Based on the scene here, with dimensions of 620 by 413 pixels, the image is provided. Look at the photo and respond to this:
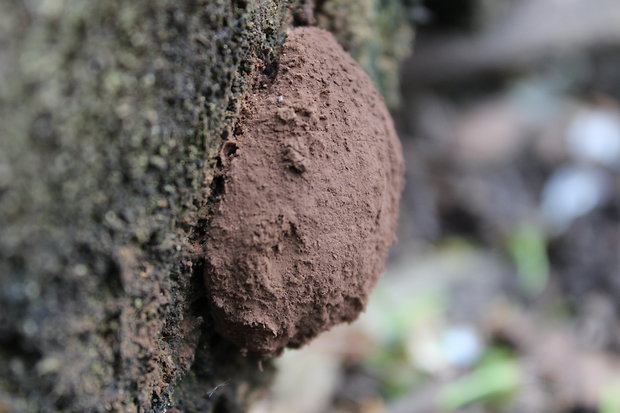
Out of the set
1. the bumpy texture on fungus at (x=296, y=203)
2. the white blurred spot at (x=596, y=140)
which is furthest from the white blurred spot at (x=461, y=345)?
the bumpy texture on fungus at (x=296, y=203)

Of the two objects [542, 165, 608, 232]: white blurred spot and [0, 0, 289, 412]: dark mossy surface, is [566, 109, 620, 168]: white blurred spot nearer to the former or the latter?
[542, 165, 608, 232]: white blurred spot

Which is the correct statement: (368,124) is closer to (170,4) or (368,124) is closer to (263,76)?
(263,76)

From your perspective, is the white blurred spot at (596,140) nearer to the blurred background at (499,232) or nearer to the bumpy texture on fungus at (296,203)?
the blurred background at (499,232)

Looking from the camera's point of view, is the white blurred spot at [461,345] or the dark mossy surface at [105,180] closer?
the dark mossy surface at [105,180]

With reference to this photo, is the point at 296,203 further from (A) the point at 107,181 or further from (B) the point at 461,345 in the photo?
(B) the point at 461,345

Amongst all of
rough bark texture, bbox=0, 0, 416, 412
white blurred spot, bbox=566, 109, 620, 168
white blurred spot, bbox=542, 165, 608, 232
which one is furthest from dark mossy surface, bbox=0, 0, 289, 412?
white blurred spot, bbox=566, 109, 620, 168
